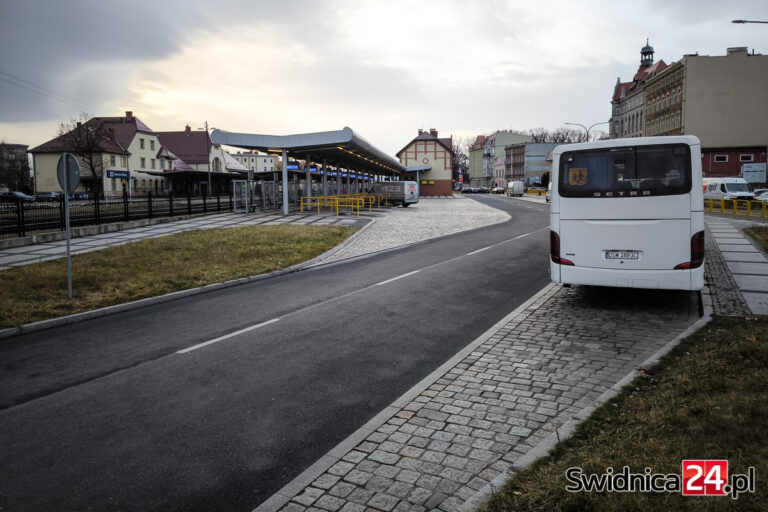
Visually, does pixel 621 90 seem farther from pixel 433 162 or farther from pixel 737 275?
pixel 737 275

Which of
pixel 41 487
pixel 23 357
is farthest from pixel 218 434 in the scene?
pixel 23 357

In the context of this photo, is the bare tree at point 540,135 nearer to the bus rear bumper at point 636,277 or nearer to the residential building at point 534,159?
the residential building at point 534,159

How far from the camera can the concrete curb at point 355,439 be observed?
11.3ft

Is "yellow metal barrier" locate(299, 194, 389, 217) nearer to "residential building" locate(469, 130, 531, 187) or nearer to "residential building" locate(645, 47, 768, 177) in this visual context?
"residential building" locate(645, 47, 768, 177)

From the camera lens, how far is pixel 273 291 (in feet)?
35.1

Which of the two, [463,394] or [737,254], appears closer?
[463,394]

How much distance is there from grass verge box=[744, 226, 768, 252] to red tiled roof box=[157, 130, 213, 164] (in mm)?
75524

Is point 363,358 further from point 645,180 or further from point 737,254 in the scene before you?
point 737,254

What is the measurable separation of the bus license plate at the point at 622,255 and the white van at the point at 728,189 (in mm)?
36382

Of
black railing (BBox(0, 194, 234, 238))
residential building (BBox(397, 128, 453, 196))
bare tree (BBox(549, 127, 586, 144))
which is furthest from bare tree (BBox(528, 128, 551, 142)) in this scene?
black railing (BBox(0, 194, 234, 238))

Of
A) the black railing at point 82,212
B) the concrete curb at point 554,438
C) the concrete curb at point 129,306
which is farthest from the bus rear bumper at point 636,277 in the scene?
the black railing at point 82,212

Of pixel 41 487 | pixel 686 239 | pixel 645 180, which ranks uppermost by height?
pixel 645 180

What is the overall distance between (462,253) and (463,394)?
10556mm

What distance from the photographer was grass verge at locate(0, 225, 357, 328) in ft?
31.7
